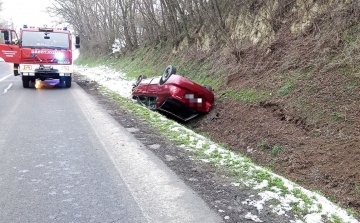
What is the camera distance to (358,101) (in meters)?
6.79

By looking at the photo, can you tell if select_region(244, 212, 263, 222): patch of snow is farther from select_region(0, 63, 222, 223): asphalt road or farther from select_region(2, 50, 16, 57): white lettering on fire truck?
select_region(2, 50, 16, 57): white lettering on fire truck

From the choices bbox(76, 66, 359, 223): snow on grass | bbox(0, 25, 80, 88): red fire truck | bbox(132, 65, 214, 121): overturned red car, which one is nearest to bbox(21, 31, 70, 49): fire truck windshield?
bbox(0, 25, 80, 88): red fire truck

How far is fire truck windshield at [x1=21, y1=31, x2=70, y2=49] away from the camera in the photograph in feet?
52.4

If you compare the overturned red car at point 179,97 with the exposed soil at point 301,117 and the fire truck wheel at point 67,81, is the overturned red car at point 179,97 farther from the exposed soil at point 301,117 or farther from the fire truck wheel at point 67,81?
the fire truck wheel at point 67,81

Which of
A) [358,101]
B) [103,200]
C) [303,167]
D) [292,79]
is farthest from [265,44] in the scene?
[103,200]

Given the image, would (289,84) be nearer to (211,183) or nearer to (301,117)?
(301,117)

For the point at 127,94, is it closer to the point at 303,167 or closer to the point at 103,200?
the point at 303,167

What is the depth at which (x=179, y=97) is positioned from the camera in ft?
31.2

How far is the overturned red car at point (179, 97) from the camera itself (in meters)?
9.59

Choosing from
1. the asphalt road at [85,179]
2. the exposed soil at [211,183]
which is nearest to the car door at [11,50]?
the asphalt road at [85,179]

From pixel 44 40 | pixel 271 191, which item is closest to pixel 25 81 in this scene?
pixel 44 40

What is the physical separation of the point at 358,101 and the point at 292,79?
2.21m

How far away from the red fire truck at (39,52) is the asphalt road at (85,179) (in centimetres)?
800

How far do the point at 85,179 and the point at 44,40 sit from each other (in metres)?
12.9
